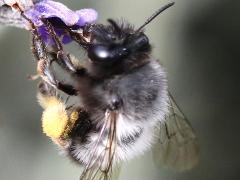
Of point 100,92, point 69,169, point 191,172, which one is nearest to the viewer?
point 100,92

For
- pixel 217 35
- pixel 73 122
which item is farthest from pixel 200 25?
pixel 73 122

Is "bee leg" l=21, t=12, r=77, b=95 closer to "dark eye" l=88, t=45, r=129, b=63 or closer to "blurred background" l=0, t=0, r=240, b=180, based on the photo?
"dark eye" l=88, t=45, r=129, b=63

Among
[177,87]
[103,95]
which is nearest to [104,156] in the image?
[103,95]

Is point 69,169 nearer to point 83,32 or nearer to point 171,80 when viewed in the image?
point 171,80

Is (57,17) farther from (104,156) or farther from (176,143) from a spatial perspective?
(176,143)

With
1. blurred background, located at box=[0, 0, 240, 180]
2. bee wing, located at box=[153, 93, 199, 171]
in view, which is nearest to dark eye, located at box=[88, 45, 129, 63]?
bee wing, located at box=[153, 93, 199, 171]

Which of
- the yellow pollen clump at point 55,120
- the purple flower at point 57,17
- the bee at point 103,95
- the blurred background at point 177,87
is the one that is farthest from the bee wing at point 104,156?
the blurred background at point 177,87
